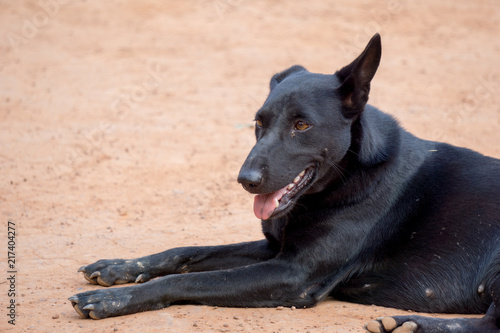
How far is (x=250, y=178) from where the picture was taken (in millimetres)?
3525

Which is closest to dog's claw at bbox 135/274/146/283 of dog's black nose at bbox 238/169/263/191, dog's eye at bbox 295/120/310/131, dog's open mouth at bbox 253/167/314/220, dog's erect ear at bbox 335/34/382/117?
dog's open mouth at bbox 253/167/314/220

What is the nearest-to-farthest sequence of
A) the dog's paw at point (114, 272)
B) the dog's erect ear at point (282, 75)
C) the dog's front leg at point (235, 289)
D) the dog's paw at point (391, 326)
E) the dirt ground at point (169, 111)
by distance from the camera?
the dog's paw at point (391, 326) < the dog's front leg at point (235, 289) < the dog's paw at point (114, 272) < the dirt ground at point (169, 111) < the dog's erect ear at point (282, 75)

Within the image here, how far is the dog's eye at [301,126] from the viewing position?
3744 millimetres

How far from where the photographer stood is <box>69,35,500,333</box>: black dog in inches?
143

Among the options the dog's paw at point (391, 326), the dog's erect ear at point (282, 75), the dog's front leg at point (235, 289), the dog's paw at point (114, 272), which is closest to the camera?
the dog's paw at point (391, 326)

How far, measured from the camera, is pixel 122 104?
877 cm

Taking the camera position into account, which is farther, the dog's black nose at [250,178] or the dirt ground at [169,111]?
the dirt ground at [169,111]

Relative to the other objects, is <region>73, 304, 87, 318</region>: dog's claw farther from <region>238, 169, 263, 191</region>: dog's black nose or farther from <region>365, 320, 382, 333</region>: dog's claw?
<region>365, 320, 382, 333</region>: dog's claw

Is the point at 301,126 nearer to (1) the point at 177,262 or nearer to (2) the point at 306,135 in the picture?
(2) the point at 306,135

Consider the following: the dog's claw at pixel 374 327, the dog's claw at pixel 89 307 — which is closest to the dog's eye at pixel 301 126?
the dog's claw at pixel 374 327

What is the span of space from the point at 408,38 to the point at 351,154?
9.08m

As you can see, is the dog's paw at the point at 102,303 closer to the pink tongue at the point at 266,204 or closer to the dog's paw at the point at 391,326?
the pink tongue at the point at 266,204

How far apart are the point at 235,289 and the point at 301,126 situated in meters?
1.02

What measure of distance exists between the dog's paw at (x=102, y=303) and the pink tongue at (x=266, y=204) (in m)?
0.86
